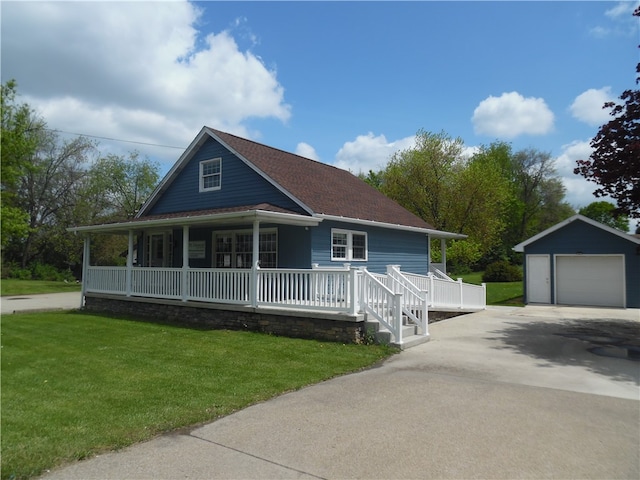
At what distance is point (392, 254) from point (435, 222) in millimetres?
16808

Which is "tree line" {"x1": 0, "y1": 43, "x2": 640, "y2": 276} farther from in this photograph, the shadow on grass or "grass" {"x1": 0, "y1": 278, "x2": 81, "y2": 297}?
the shadow on grass

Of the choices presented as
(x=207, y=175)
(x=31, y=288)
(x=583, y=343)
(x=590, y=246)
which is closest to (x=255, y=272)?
(x=207, y=175)

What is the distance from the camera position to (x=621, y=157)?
34.6 feet

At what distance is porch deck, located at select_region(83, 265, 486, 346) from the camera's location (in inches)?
408

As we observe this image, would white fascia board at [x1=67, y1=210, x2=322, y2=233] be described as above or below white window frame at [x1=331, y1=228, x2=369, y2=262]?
above

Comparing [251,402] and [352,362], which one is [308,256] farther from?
[251,402]

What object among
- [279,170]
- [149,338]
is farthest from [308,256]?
[149,338]

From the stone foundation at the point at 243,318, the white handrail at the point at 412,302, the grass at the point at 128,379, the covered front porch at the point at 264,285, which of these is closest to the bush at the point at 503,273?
the covered front porch at the point at 264,285

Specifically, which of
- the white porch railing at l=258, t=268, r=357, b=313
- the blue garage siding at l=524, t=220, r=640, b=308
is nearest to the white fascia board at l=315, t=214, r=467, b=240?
the white porch railing at l=258, t=268, r=357, b=313

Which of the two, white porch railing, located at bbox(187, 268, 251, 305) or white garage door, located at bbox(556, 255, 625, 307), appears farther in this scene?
white garage door, located at bbox(556, 255, 625, 307)

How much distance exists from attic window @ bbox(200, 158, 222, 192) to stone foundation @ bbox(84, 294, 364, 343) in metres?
4.51

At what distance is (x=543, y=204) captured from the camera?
56750 millimetres

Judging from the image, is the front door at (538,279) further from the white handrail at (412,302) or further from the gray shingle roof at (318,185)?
the white handrail at (412,302)

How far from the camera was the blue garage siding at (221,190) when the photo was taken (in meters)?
14.8
